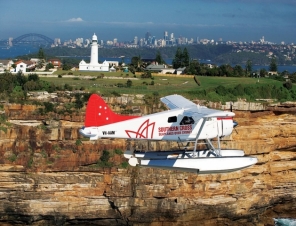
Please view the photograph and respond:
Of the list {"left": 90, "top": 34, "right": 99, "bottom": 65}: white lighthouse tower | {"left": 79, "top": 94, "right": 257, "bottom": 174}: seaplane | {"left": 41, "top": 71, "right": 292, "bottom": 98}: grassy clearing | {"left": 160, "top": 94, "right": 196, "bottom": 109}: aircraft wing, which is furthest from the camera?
{"left": 90, "top": 34, "right": 99, "bottom": 65}: white lighthouse tower

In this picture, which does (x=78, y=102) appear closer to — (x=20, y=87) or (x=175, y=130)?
(x=20, y=87)

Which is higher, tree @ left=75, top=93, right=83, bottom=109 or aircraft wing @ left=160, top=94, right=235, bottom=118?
aircraft wing @ left=160, top=94, right=235, bottom=118

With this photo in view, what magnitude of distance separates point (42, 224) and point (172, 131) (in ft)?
42.3

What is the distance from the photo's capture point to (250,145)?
99.1 feet

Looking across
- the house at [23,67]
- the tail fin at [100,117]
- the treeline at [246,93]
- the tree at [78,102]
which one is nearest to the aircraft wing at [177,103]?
the tail fin at [100,117]

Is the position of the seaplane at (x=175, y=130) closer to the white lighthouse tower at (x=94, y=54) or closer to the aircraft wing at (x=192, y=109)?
the aircraft wing at (x=192, y=109)

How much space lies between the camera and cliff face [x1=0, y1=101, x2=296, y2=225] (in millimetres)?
28406

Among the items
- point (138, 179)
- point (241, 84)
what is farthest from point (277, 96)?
point (138, 179)

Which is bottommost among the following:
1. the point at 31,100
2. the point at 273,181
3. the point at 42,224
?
the point at 42,224

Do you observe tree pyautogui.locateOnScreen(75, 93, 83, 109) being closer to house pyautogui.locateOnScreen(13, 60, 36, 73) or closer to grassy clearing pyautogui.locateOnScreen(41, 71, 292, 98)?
grassy clearing pyautogui.locateOnScreen(41, 71, 292, 98)

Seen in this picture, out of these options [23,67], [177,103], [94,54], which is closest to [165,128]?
[177,103]

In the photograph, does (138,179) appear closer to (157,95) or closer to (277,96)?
(157,95)

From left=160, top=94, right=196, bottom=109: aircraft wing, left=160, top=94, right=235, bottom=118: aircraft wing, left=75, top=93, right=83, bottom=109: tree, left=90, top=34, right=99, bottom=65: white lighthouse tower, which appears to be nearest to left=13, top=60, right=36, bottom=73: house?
left=90, top=34, right=99, bottom=65: white lighthouse tower

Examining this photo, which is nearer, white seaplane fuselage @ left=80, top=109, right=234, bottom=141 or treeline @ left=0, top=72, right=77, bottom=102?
white seaplane fuselage @ left=80, top=109, right=234, bottom=141
